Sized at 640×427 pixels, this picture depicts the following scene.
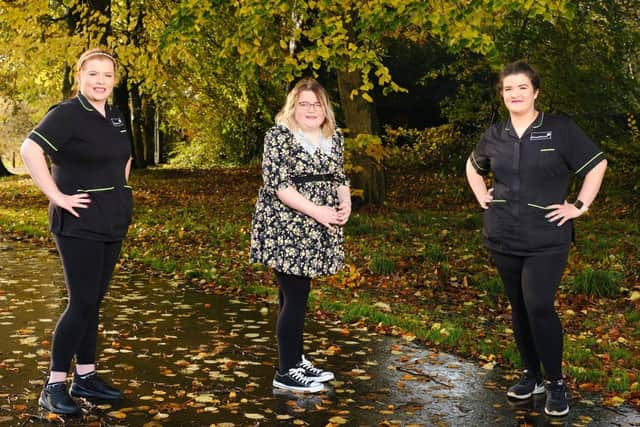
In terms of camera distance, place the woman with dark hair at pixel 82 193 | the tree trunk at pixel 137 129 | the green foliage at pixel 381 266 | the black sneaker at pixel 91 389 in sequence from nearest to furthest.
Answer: the woman with dark hair at pixel 82 193
the black sneaker at pixel 91 389
the green foliage at pixel 381 266
the tree trunk at pixel 137 129

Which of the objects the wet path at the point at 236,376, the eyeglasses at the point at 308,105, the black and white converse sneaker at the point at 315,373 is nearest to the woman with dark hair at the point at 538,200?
the wet path at the point at 236,376

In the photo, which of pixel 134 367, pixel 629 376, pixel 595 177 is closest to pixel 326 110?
pixel 595 177

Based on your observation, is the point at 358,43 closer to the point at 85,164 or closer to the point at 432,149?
the point at 432,149

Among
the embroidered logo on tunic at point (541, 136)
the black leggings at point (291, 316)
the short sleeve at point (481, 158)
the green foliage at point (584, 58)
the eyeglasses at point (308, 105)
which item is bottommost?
the black leggings at point (291, 316)

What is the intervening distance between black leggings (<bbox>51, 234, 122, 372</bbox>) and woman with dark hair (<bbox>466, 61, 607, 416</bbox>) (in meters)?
2.43

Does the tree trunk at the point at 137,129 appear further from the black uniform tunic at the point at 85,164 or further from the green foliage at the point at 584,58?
the black uniform tunic at the point at 85,164

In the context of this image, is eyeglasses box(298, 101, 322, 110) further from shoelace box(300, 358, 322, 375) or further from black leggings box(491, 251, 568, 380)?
shoelace box(300, 358, 322, 375)

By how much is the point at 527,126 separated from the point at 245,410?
2.44m

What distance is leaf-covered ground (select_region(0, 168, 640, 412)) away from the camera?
716cm

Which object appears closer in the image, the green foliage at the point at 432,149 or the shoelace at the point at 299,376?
the shoelace at the point at 299,376

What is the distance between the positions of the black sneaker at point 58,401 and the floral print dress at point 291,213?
1409mm

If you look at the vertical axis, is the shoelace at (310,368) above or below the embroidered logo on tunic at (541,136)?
below

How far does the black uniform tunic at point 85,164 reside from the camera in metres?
5.02

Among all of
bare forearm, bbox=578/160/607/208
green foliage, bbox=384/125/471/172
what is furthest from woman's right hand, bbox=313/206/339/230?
green foliage, bbox=384/125/471/172
